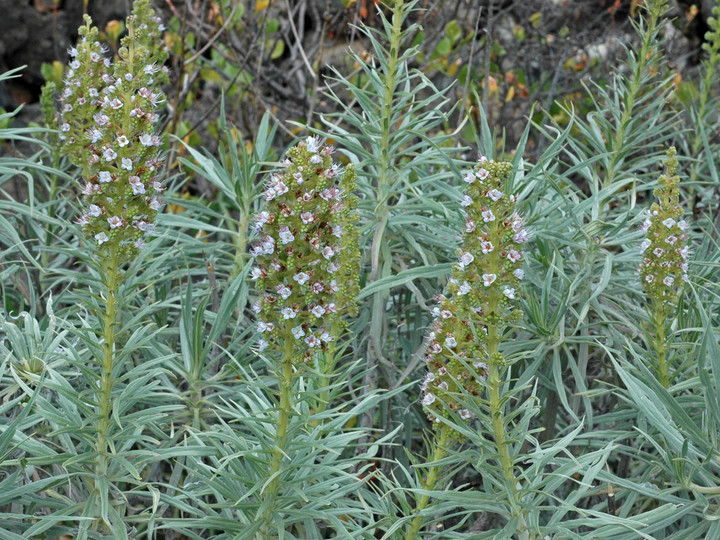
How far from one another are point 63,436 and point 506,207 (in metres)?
1.11

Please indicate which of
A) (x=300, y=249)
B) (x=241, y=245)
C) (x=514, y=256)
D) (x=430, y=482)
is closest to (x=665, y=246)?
(x=514, y=256)

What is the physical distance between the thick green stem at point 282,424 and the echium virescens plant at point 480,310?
0.28 m

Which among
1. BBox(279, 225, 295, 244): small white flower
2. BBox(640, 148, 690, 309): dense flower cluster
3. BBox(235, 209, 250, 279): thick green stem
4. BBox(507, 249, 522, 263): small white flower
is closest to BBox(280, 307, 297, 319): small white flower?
BBox(279, 225, 295, 244): small white flower

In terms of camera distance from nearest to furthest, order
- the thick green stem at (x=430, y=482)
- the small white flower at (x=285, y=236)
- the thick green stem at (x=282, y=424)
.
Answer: the small white flower at (x=285, y=236) < the thick green stem at (x=282, y=424) < the thick green stem at (x=430, y=482)

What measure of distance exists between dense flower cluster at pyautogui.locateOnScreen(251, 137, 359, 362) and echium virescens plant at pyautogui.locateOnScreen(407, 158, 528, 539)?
0.76ft

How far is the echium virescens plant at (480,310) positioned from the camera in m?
1.48

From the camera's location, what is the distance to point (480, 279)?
4.94 ft

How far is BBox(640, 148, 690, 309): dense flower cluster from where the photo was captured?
1.81 m

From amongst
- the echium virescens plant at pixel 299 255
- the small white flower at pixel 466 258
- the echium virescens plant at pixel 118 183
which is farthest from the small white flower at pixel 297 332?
the echium virescens plant at pixel 118 183

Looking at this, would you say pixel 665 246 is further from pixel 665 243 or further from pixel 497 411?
pixel 497 411

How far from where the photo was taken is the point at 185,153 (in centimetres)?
420

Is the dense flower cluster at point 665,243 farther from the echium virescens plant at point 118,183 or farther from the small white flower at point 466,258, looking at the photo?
the echium virescens plant at point 118,183

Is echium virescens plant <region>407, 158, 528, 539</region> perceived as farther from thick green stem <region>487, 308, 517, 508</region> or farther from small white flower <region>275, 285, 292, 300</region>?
→ small white flower <region>275, 285, 292, 300</region>

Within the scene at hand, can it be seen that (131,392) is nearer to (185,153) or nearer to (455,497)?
(455,497)
